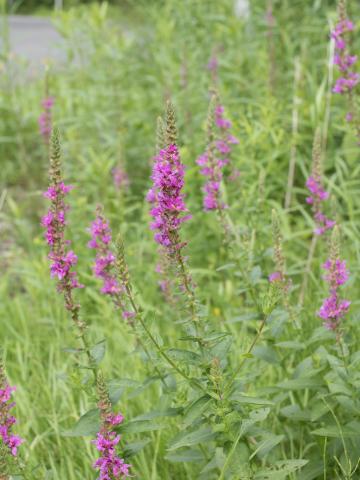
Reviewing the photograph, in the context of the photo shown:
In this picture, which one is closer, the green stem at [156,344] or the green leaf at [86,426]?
the green stem at [156,344]

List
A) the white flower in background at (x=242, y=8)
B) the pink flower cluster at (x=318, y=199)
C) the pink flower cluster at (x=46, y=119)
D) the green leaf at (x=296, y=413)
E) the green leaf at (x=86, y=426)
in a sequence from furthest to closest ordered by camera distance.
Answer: the white flower in background at (x=242, y=8) → the pink flower cluster at (x=46, y=119) → the pink flower cluster at (x=318, y=199) → the green leaf at (x=296, y=413) → the green leaf at (x=86, y=426)

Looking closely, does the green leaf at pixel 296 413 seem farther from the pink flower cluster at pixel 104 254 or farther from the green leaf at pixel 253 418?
the pink flower cluster at pixel 104 254

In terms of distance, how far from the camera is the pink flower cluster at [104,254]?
2.70 metres

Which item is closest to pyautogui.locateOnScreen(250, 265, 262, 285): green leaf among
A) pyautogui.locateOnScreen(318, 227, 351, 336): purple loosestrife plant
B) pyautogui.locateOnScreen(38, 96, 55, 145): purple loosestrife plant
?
pyautogui.locateOnScreen(318, 227, 351, 336): purple loosestrife plant

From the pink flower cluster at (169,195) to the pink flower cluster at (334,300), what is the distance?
22.7 inches

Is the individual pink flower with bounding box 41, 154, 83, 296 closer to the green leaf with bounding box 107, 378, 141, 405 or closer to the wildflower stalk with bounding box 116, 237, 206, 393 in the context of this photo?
the wildflower stalk with bounding box 116, 237, 206, 393

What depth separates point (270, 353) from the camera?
2.77 metres

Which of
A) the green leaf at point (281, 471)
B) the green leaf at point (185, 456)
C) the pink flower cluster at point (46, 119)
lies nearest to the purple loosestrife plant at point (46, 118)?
the pink flower cluster at point (46, 119)

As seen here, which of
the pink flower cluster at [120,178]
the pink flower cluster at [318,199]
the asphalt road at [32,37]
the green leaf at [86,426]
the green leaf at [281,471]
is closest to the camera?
the green leaf at [281,471]

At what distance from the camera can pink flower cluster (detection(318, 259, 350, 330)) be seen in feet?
7.93

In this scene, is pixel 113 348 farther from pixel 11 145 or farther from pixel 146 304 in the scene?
pixel 11 145

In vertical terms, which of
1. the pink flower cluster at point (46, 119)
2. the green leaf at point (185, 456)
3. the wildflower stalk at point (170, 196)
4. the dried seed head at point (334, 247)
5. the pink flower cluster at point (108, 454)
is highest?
the pink flower cluster at point (46, 119)

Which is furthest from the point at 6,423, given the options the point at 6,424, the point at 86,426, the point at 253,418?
the point at 253,418

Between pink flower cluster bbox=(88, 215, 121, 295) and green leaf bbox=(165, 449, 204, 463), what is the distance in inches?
25.5
